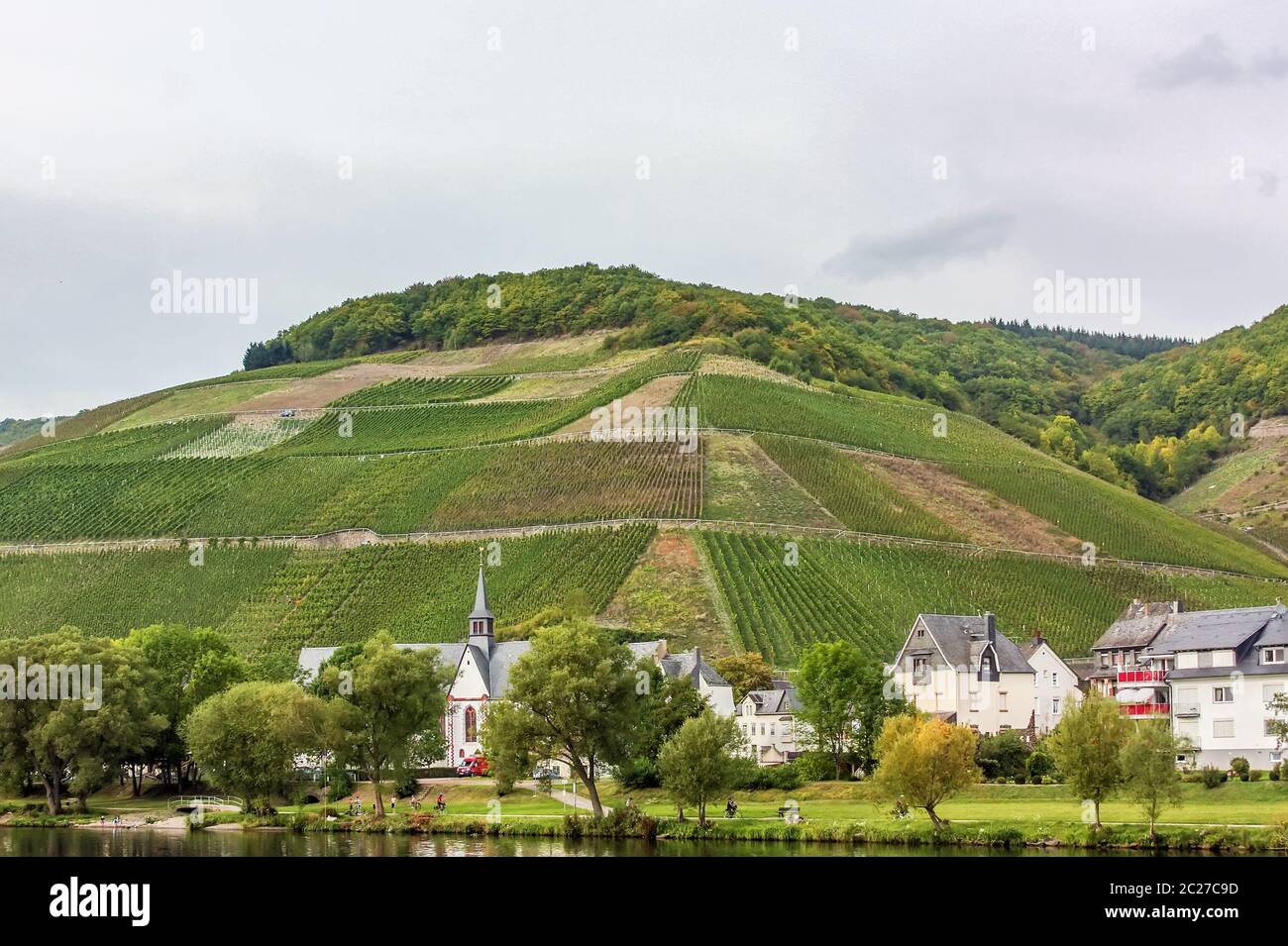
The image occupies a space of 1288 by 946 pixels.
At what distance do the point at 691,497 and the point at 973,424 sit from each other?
214 ft

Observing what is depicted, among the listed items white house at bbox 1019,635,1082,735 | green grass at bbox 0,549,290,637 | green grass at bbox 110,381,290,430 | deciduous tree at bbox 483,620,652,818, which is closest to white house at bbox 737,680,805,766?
white house at bbox 1019,635,1082,735

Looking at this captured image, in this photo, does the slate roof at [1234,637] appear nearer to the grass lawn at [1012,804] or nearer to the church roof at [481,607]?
the grass lawn at [1012,804]

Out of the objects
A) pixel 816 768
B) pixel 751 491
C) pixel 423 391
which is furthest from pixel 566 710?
pixel 423 391

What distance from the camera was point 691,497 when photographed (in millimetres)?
127000

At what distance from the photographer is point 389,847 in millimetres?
61219

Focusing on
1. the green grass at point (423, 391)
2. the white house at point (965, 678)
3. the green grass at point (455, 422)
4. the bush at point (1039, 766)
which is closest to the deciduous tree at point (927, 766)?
the bush at point (1039, 766)

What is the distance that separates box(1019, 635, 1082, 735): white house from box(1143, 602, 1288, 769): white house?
1313 cm

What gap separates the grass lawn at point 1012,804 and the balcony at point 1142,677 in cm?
1170

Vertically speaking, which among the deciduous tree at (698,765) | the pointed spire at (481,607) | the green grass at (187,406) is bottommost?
the deciduous tree at (698,765)

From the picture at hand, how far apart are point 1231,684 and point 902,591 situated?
43001mm

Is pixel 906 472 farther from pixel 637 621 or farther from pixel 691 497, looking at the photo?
pixel 637 621

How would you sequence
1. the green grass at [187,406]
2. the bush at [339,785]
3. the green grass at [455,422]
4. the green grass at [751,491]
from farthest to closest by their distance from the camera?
the green grass at [187,406] → the green grass at [455,422] → the green grass at [751,491] → the bush at [339,785]

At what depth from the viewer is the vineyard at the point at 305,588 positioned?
373ft
